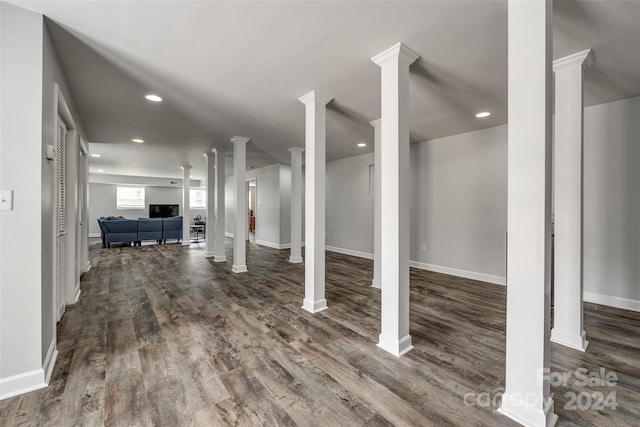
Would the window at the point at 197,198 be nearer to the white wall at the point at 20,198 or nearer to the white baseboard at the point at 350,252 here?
the white baseboard at the point at 350,252

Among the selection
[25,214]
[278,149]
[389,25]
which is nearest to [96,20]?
[25,214]

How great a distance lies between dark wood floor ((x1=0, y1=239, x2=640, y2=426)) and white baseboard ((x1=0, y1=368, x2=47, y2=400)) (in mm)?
72

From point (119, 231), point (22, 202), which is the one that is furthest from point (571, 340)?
point (119, 231)

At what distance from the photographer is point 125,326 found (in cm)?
271

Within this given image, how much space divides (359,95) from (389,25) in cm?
120

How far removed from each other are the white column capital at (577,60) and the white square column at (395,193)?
1.20 meters

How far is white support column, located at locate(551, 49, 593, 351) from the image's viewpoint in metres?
2.30

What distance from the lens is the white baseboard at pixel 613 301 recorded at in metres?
3.12

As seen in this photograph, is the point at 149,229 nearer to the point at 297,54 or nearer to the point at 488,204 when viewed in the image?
the point at 297,54

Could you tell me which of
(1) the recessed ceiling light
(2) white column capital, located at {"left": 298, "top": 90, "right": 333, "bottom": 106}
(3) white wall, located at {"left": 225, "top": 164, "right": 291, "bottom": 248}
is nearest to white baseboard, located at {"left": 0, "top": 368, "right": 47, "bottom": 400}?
(1) the recessed ceiling light

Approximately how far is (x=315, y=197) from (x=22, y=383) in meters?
2.59

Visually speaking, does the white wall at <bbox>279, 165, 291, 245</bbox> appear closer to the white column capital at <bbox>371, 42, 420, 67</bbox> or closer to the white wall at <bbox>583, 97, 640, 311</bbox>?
the white column capital at <bbox>371, 42, 420, 67</bbox>

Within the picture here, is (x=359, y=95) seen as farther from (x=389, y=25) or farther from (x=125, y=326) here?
(x=125, y=326)

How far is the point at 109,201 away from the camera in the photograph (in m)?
11.4
